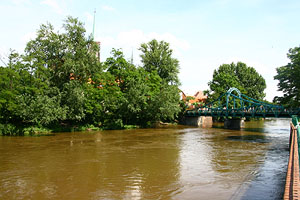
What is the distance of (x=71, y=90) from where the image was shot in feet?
96.9

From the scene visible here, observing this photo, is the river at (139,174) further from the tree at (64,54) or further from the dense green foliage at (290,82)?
the tree at (64,54)

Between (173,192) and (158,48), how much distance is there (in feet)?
142

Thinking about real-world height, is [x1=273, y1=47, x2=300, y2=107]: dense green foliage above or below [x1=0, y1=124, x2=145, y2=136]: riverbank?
above

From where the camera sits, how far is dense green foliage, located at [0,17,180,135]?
27.0m

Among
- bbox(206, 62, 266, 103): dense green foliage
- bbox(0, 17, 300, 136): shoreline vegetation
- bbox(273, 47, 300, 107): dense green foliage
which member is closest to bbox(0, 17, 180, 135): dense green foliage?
bbox(0, 17, 300, 136): shoreline vegetation

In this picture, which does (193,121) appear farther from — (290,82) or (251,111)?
(290,82)

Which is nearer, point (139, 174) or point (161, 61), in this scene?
point (139, 174)

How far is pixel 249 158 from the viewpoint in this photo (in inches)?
612

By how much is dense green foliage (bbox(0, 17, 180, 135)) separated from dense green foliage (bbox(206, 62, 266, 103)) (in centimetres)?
2239

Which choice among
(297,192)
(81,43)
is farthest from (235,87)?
(297,192)

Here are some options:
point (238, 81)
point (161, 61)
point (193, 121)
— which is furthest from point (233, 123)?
point (238, 81)

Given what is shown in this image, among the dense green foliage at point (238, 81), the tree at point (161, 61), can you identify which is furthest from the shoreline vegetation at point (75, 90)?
the dense green foliage at point (238, 81)

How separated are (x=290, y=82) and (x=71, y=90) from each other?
22.1 m

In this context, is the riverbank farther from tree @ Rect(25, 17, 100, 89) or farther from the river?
the river
